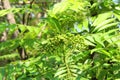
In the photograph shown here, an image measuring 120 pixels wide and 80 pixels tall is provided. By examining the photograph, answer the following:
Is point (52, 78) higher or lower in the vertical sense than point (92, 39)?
lower

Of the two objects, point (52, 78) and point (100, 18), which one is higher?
point (100, 18)

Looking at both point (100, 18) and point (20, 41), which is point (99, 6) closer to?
point (100, 18)

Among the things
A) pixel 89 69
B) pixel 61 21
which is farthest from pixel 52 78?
pixel 61 21

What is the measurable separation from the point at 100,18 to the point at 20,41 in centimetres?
55

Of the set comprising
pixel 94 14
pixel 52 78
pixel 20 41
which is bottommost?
pixel 52 78

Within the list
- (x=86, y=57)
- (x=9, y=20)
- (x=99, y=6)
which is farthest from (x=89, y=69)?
(x=9, y=20)

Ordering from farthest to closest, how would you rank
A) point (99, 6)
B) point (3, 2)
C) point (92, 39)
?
point (3, 2) < point (99, 6) < point (92, 39)

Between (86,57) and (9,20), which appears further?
(9,20)

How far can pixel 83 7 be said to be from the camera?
1975 mm

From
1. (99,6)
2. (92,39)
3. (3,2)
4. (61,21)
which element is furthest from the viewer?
(3,2)

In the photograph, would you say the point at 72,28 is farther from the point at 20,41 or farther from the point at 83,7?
the point at 20,41

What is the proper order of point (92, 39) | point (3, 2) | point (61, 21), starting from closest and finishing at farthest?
point (92, 39), point (61, 21), point (3, 2)

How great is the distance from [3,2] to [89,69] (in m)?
1.29

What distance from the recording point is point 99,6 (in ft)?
6.75
